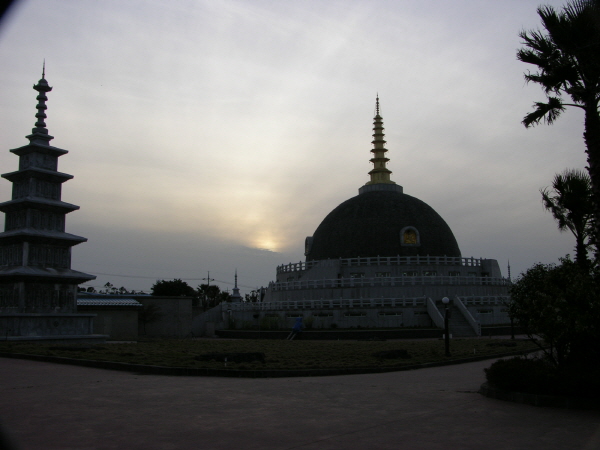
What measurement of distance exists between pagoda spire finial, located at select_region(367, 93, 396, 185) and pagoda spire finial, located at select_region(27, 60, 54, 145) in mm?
37142

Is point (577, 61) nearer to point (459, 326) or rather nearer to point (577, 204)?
point (577, 204)

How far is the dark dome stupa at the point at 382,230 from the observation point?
178 feet

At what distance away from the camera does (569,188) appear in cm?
2119

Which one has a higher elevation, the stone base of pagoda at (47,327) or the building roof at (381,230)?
the building roof at (381,230)

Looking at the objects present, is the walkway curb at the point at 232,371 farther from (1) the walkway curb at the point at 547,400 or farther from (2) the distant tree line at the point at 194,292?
(2) the distant tree line at the point at 194,292

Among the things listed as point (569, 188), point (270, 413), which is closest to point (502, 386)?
point (270, 413)

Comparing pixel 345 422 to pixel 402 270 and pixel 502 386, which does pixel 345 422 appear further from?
pixel 402 270

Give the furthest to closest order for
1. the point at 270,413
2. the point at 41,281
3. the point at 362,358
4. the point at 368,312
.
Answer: the point at 368,312
the point at 41,281
the point at 362,358
the point at 270,413

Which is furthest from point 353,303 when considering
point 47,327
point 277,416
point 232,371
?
point 277,416

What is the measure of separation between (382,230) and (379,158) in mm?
14204

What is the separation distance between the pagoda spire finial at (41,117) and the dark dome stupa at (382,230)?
95.4 feet

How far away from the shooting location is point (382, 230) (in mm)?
54969

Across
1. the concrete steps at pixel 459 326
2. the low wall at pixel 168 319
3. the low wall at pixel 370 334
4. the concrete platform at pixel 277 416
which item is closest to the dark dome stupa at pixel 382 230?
the concrete steps at pixel 459 326

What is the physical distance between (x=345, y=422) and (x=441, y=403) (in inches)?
107
